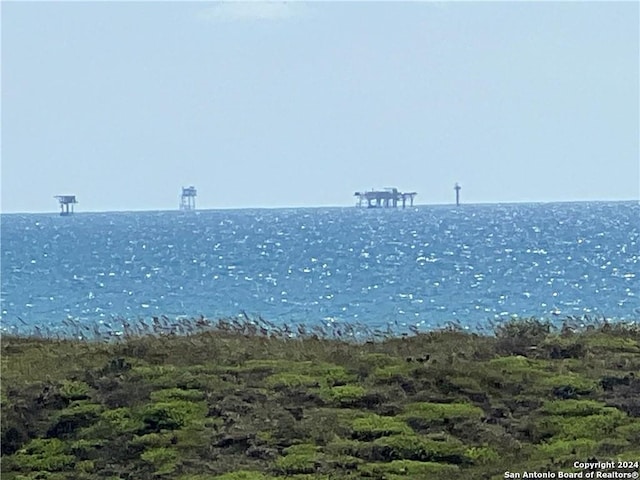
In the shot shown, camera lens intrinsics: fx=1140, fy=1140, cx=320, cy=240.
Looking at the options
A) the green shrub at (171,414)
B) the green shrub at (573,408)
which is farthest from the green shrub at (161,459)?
the green shrub at (573,408)

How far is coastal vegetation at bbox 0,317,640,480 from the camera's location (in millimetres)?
10398

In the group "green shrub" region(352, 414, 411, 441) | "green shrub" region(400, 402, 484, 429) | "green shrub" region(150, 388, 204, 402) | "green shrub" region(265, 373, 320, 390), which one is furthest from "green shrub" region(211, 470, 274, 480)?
"green shrub" region(265, 373, 320, 390)

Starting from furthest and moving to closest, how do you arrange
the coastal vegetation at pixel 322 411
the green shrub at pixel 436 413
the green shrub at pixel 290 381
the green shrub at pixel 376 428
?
the green shrub at pixel 290 381
the green shrub at pixel 436 413
the green shrub at pixel 376 428
the coastal vegetation at pixel 322 411

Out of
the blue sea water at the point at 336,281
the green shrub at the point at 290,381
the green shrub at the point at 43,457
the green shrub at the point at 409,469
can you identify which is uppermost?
the green shrub at the point at 290,381

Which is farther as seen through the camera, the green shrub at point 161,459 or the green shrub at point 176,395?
the green shrub at point 176,395

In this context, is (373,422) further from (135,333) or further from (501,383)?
(135,333)

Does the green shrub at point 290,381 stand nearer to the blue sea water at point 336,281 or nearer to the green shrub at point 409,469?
the green shrub at point 409,469

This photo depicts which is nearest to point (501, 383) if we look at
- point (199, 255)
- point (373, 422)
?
point (373, 422)

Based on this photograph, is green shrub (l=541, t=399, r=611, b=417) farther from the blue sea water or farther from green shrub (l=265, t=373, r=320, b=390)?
the blue sea water

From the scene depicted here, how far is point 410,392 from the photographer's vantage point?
39.8ft

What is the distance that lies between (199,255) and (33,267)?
1494cm

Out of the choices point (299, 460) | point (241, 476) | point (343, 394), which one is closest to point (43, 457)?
point (241, 476)

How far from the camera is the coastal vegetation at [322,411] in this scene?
10.4 metres

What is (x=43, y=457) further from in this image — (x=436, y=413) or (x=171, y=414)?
(x=436, y=413)
